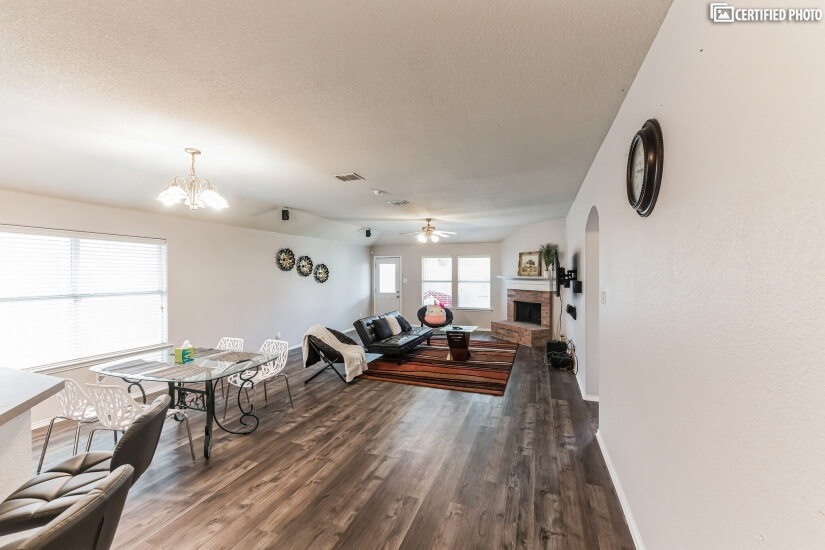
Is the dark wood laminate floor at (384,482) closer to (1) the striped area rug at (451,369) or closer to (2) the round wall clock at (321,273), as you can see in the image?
(1) the striped area rug at (451,369)

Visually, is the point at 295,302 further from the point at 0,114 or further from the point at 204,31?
the point at 204,31

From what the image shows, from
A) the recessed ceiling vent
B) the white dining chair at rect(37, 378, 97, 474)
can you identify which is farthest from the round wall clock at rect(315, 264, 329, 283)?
the white dining chair at rect(37, 378, 97, 474)

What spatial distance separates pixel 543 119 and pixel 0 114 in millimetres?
3803

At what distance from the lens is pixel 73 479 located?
5.24ft

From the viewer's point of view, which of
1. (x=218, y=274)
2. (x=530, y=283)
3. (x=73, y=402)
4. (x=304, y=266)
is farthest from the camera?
(x=530, y=283)

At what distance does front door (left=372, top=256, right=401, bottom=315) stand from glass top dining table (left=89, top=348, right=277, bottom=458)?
6.04m

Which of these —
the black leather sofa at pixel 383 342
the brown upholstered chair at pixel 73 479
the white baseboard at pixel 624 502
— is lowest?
the white baseboard at pixel 624 502

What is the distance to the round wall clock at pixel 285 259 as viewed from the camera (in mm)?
6500

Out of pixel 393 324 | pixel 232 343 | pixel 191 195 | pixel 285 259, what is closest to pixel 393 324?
pixel 393 324

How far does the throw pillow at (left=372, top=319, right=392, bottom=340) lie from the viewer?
234 inches

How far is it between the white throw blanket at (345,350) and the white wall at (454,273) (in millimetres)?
4480

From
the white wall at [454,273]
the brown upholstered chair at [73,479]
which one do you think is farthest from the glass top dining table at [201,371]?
the white wall at [454,273]

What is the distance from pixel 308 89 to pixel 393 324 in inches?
197

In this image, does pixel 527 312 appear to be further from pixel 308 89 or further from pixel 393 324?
pixel 308 89
